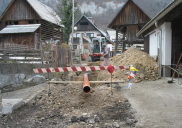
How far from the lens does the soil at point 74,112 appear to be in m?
3.78

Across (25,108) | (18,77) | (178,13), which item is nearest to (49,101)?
(25,108)

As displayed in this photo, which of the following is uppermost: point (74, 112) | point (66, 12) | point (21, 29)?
point (66, 12)

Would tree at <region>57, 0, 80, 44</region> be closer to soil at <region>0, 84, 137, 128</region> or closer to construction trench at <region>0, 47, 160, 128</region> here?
construction trench at <region>0, 47, 160, 128</region>

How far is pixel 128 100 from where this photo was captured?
5254 mm

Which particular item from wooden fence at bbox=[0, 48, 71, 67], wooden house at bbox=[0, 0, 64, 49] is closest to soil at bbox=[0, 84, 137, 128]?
wooden fence at bbox=[0, 48, 71, 67]

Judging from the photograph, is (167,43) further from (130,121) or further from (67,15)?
(67,15)

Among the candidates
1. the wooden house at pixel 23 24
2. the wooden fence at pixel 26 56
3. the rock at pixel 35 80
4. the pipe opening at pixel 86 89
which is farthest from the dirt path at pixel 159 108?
the wooden house at pixel 23 24

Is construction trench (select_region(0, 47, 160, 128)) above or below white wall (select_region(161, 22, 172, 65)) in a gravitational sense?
below

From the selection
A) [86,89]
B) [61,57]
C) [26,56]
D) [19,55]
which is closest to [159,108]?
[86,89]

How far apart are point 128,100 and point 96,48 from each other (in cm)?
1906

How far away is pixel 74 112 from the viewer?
→ 4570 mm

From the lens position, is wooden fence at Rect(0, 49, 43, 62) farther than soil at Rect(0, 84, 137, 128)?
Yes

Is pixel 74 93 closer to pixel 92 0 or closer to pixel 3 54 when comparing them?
pixel 3 54

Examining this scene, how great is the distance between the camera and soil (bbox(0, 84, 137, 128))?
12.4 ft
